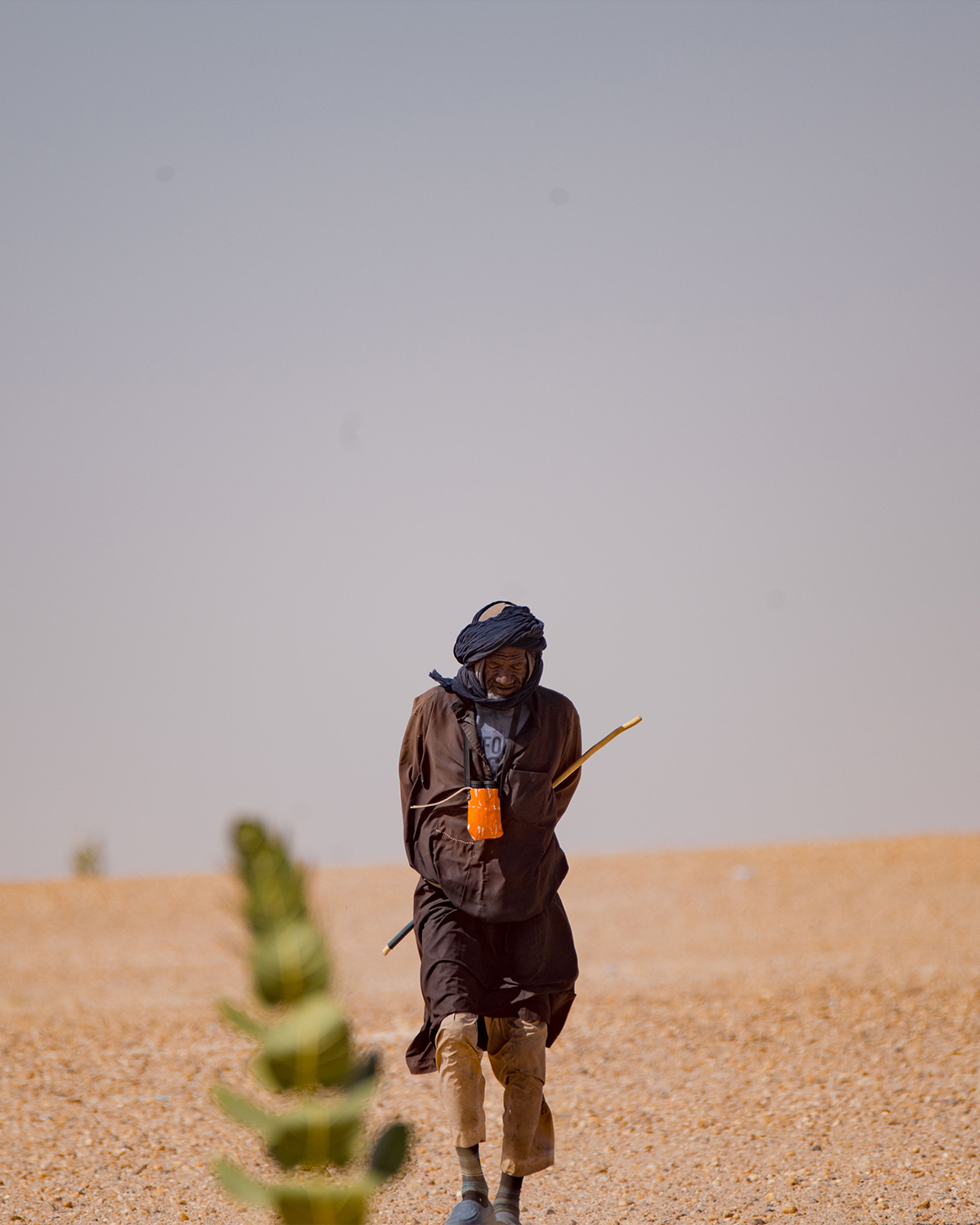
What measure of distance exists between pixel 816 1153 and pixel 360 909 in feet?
48.3

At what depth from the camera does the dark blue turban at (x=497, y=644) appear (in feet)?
17.2

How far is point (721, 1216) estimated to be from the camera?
246 inches

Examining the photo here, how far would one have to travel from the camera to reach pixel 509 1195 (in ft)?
16.9

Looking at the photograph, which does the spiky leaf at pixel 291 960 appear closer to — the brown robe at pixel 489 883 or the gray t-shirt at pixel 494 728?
the brown robe at pixel 489 883

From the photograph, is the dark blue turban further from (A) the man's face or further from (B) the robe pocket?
(B) the robe pocket

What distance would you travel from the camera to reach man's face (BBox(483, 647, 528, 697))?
5.33 meters

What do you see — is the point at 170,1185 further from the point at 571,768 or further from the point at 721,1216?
the point at 571,768

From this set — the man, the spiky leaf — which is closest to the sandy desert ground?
the spiky leaf

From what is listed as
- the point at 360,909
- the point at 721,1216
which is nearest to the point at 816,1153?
the point at 721,1216

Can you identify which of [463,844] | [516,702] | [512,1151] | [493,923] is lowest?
[512,1151]

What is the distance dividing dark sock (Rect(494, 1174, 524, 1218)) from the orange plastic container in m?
1.39

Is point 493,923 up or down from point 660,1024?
up

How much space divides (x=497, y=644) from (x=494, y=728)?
396 millimetres

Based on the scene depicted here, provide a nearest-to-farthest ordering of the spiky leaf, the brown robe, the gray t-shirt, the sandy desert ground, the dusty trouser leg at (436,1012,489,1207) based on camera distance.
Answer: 1. the spiky leaf
2. the dusty trouser leg at (436,1012,489,1207)
3. the brown robe
4. the gray t-shirt
5. the sandy desert ground
